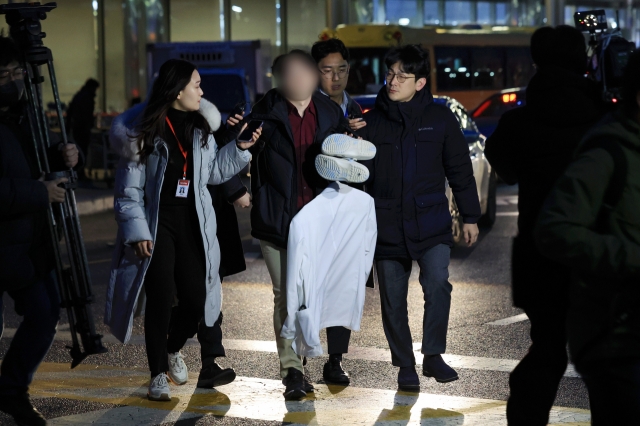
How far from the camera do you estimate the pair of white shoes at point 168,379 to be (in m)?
5.57

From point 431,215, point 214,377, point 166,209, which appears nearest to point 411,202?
point 431,215

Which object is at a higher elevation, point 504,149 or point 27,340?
point 504,149

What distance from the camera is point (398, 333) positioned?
19.1 feet

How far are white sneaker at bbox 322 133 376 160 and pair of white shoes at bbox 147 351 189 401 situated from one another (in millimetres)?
1402

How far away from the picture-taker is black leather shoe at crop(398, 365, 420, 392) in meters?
5.77

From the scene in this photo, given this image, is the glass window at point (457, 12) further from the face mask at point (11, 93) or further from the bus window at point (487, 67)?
the face mask at point (11, 93)

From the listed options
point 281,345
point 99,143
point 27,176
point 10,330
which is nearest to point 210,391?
point 281,345

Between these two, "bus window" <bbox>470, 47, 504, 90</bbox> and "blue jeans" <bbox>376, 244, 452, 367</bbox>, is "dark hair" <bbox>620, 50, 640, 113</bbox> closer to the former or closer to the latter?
"blue jeans" <bbox>376, 244, 452, 367</bbox>

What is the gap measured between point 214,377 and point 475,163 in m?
6.32

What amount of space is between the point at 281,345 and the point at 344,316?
361 mm

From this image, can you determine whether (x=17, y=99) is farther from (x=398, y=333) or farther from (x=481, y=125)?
(x=481, y=125)

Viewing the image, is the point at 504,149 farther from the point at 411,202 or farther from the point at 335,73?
the point at 335,73

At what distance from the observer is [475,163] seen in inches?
459

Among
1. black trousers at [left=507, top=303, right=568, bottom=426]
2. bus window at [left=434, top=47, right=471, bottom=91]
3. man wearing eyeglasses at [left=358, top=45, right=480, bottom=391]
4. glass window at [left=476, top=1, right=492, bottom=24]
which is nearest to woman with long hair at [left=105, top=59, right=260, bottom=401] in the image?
man wearing eyeglasses at [left=358, top=45, right=480, bottom=391]
